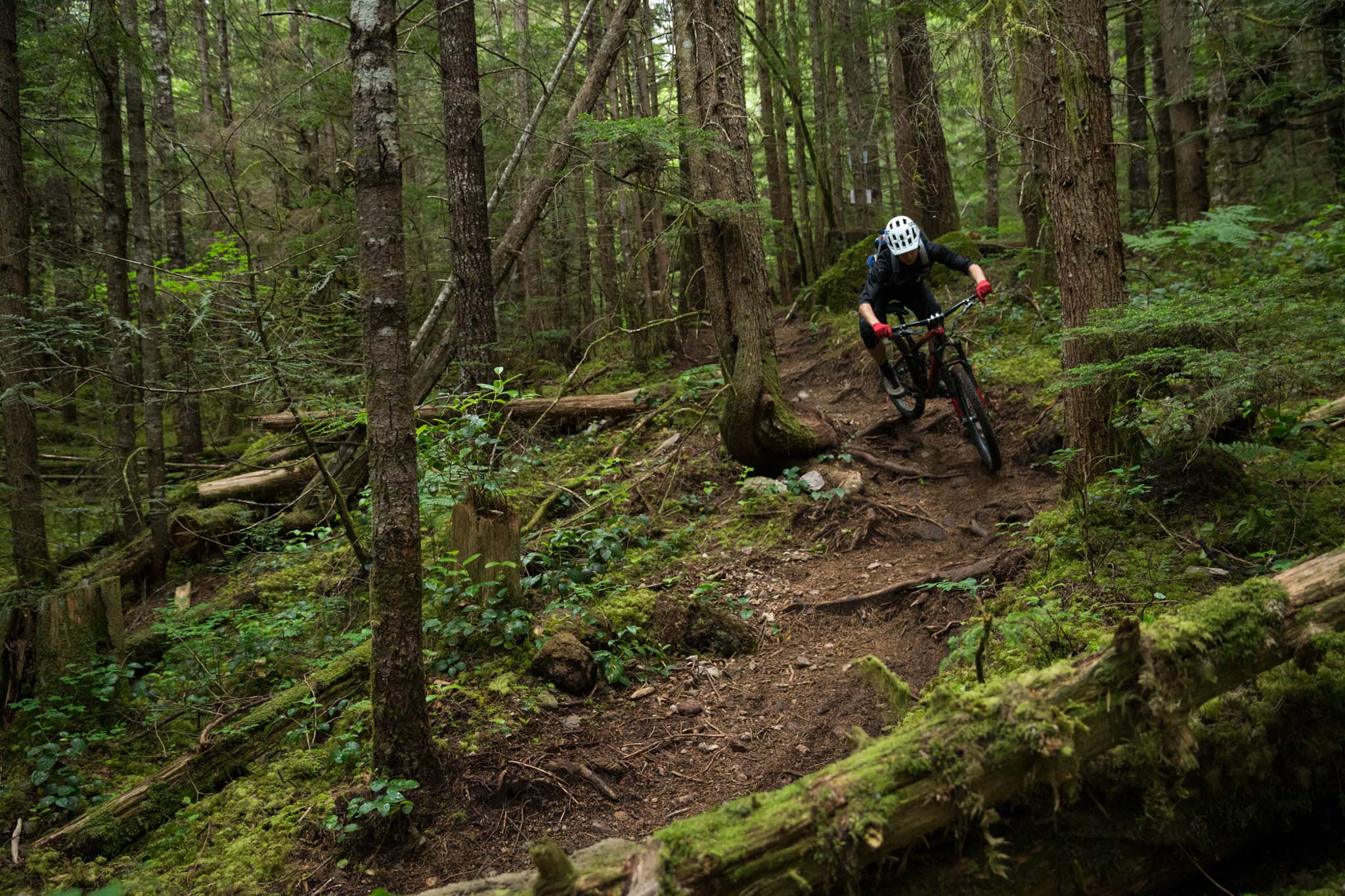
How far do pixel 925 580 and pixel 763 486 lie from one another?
235 cm

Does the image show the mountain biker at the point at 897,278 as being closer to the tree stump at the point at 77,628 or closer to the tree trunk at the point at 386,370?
the tree trunk at the point at 386,370

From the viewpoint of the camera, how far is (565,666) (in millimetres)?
4996

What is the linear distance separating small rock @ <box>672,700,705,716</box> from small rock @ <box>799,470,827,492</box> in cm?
300

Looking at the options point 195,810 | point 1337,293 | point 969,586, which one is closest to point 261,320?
point 195,810

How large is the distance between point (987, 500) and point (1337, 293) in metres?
2.77

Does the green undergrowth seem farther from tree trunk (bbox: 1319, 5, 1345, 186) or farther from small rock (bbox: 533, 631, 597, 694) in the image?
tree trunk (bbox: 1319, 5, 1345, 186)

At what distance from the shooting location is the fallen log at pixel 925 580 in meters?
5.16

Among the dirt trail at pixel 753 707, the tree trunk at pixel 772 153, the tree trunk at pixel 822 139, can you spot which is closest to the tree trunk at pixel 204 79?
the tree trunk at pixel 772 153

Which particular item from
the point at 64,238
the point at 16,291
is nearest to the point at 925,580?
the point at 16,291

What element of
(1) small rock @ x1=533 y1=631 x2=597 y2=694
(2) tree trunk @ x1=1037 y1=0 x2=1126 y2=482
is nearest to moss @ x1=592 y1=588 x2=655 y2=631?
(1) small rock @ x1=533 y1=631 x2=597 y2=694

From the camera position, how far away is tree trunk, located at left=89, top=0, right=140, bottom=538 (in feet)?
24.7

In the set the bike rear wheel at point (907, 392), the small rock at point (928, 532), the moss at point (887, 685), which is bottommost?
the moss at point (887, 685)

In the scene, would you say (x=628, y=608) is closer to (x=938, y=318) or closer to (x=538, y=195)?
(x=938, y=318)

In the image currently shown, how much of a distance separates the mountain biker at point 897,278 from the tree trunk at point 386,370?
459cm
